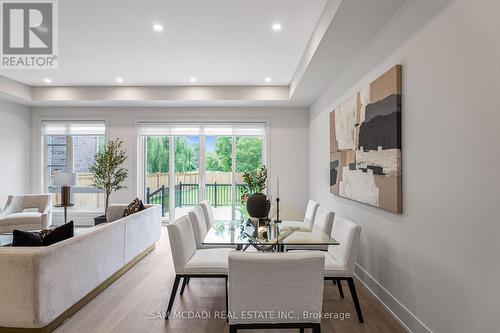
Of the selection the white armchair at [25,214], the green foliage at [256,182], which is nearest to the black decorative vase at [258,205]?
the green foliage at [256,182]

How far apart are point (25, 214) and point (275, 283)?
525cm

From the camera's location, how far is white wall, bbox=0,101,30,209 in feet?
18.1

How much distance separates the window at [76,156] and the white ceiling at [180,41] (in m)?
1.22

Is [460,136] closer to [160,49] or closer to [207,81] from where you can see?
[160,49]

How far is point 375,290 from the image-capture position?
2.79 metres

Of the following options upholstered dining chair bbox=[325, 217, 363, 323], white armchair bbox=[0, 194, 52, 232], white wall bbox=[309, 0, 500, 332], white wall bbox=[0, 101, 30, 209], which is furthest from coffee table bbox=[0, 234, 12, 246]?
white wall bbox=[309, 0, 500, 332]

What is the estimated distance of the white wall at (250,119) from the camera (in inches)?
239

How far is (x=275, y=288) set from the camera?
160cm

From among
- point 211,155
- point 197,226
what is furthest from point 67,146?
point 197,226

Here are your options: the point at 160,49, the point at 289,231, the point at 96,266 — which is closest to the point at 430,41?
the point at 289,231

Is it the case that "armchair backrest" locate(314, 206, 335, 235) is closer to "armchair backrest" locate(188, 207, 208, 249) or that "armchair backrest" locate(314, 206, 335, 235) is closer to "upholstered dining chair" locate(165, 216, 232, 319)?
"upholstered dining chair" locate(165, 216, 232, 319)

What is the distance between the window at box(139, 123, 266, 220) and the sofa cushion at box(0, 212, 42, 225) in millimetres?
1925

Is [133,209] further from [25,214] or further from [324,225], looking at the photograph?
[324,225]

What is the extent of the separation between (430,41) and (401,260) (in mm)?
1707
